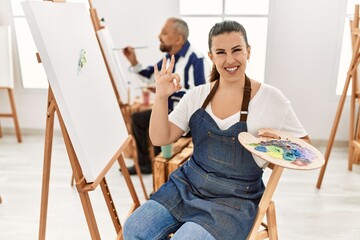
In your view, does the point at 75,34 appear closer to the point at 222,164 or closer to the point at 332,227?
the point at 222,164

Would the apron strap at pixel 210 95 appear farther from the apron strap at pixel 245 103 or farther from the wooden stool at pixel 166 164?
the wooden stool at pixel 166 164

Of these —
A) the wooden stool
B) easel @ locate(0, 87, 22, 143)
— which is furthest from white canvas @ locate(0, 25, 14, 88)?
the wooden stool

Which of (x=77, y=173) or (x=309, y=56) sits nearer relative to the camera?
(x=77, y=173)

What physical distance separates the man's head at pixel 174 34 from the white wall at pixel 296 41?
2.56 feet

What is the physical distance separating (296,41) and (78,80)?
7.46ft

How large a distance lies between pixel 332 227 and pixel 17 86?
319 cm

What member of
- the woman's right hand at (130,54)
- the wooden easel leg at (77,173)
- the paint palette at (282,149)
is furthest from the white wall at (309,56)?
the wooden easel leg at (77,173)

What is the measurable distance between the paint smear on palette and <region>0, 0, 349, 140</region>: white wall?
2.01 metres

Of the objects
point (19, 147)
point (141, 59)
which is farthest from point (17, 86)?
point (141, 59)

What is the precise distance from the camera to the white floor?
2123mm

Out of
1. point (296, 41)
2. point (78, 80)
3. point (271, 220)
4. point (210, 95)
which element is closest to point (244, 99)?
point (210, 95)

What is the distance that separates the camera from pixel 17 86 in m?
3.60

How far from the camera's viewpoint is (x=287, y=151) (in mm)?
1232

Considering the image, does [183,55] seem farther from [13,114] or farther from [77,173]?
[13,114]
